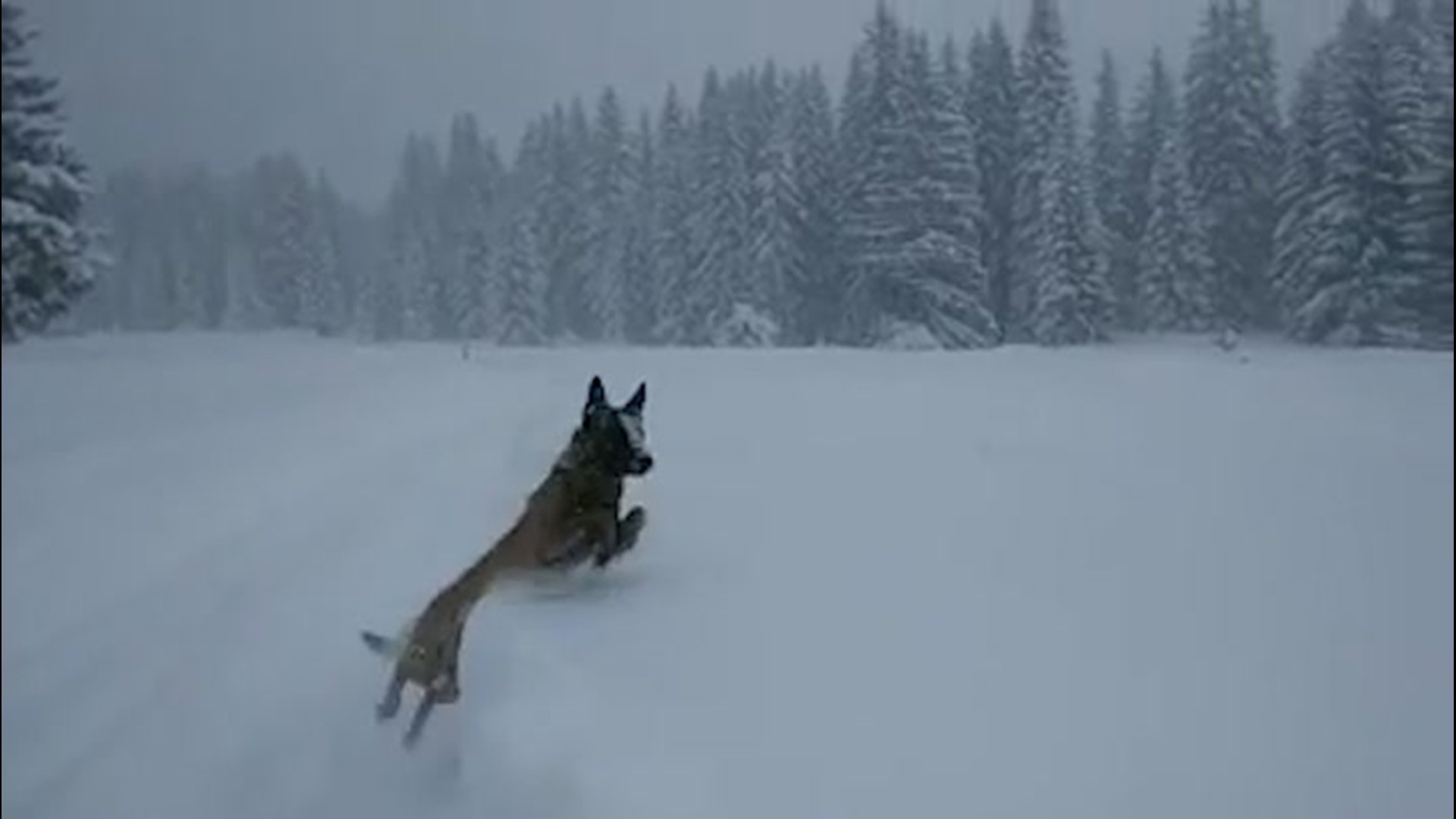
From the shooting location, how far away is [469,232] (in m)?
46.8

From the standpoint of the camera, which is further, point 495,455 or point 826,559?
point 495,455

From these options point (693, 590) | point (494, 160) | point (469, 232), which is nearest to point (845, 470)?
point (693, 590)

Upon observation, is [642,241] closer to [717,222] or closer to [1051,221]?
[717,222]

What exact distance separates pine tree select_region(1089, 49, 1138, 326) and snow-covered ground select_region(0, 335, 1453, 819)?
2038cm

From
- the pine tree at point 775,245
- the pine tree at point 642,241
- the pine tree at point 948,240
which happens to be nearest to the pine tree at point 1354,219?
the pine tree at point 948,240

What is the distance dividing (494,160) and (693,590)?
159 feet

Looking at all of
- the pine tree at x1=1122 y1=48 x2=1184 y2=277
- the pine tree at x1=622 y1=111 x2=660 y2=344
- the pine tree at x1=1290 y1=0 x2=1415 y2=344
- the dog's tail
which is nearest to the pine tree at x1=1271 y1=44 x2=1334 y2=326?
the pine tree at x1=1290 y1=0 x2=1415 y2=344

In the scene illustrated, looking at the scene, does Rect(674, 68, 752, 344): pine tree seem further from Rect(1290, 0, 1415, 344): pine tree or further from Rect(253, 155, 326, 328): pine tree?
Rect(253, 155, 326, 328): pine tree

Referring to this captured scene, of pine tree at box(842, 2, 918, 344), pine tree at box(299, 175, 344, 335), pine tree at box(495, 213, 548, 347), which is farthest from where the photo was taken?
pine tree at box(299, 175, 344, 335)

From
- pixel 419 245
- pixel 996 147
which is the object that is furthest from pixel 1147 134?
pixel 419 245

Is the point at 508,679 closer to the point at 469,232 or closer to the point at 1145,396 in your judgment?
the point at 1145,396

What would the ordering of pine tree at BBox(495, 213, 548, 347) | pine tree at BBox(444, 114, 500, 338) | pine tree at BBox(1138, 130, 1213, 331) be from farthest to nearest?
pine tree at BBox(444, 114, 500, 338) < pine tree at BBox(495, 213, 548, 347) < pine tree at BBox(1138, 130, 1213, 331)

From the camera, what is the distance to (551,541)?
5.99 metres

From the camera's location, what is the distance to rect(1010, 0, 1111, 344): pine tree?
29625 mm
